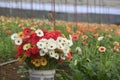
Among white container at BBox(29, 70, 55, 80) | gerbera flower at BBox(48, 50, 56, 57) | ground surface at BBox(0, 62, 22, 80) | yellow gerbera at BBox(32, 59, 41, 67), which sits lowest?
ground surface at BBox(0, 62, 22, 80)

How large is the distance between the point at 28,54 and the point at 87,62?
0.75 meters

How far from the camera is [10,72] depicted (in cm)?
490

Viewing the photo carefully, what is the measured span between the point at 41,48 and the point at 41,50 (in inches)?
0.9

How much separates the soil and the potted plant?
2.00 feet

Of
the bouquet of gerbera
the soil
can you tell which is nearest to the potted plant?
the bouquet of gerbera

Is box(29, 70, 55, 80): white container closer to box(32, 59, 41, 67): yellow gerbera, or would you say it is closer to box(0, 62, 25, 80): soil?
box(32, 59, 41, 67): yellow gerbera

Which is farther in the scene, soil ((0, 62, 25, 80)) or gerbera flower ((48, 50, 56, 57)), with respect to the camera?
soil ((0, 62, 25, 80))

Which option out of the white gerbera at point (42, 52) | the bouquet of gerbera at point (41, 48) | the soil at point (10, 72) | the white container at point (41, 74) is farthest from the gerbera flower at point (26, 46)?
the soil at point (10, 72)

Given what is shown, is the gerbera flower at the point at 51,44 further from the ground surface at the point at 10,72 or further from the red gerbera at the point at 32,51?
the ground surface at the point at 10,72

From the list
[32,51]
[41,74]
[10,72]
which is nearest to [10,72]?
[10,72]

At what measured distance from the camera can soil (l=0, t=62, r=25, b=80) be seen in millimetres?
4758

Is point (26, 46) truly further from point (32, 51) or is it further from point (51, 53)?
point (51, 53)

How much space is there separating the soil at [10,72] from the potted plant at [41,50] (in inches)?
24.0

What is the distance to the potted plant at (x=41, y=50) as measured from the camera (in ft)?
13.3
